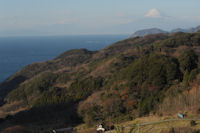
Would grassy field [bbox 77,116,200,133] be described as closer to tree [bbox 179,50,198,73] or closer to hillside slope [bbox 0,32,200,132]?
hillside slope [bbox 0,32,200,132]

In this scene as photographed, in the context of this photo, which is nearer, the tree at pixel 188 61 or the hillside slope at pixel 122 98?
the hillside slope at pixel 122 98

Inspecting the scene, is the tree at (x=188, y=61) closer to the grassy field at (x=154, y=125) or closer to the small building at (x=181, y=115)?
the small building at (x=181, y=115)

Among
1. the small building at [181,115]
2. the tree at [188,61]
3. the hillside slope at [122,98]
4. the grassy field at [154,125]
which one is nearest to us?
the grassy field at [154,125]

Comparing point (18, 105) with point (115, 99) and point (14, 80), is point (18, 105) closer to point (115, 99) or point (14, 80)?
point (115, 99)

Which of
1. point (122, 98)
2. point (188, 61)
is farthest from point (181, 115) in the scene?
point (188, 61)

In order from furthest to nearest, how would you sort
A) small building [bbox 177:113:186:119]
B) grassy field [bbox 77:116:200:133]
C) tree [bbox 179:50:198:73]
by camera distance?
tree [bbox 179:50:198:73]
small building [bbox 177:113:186:119]
grassy field [bbox 77:116:200:133]

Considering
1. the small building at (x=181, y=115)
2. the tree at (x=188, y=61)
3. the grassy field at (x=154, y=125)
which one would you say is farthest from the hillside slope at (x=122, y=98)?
the grassy field at (x=154, y=125)

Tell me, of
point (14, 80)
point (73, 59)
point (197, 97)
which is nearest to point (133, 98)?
point (197, 97)

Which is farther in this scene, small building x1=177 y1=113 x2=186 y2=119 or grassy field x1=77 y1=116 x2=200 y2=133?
small building x1=177 y1=113 x2=186 y2=119

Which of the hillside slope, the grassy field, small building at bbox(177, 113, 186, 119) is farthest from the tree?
the grassy field

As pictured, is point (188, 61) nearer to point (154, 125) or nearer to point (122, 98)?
point (122, 98)

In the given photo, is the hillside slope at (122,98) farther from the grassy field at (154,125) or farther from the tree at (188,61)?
the grassy field at (154,125)

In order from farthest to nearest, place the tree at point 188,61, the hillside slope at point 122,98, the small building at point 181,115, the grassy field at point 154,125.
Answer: the tree at point 188,61, the hillside slope at point 122,98, the small building at point 181,115, the grassy field at point 154,125

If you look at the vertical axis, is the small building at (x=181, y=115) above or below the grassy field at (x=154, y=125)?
above
